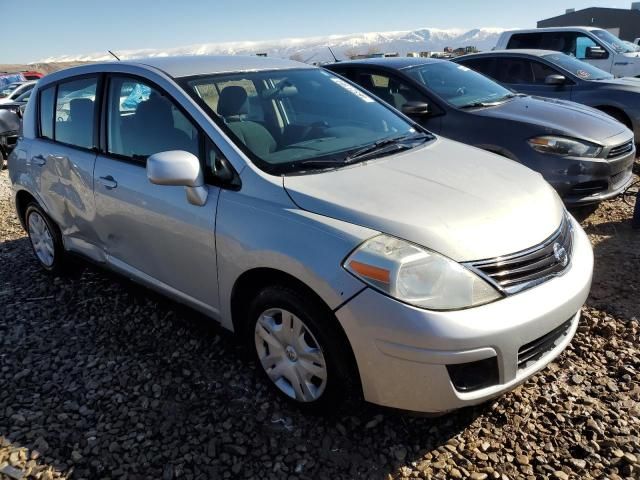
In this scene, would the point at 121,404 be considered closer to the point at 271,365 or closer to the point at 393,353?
the point at 271,365

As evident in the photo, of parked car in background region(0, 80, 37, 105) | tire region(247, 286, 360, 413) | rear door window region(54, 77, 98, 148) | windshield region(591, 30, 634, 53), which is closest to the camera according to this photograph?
tire region(247, 286, 360, 413)

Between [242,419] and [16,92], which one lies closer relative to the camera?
[242,419]

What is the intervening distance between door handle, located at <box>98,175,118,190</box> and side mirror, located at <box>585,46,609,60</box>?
951 cm

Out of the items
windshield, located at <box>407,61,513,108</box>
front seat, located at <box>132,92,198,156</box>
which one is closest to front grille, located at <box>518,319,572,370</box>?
front seat, located at <box>132,92,198,156</box>

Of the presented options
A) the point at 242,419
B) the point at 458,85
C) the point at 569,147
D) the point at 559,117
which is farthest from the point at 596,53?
the point at 242,419

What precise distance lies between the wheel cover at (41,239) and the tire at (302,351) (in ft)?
7.91

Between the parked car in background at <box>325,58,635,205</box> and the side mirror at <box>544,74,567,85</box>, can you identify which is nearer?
the parked car in background at <box>325,58,635,205</box>

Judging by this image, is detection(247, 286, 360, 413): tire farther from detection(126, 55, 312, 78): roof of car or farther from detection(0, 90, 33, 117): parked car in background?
detection(0, 90, 33, 117): parked car in background

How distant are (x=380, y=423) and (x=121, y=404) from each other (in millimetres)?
1349

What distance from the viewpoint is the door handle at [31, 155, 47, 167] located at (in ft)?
12.6

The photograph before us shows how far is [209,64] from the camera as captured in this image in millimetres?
3178

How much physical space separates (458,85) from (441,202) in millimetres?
3728

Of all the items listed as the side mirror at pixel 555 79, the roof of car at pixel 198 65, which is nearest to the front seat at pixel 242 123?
the roof of car at pixel 198 65

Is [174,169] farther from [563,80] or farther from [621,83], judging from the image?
[621,83]
